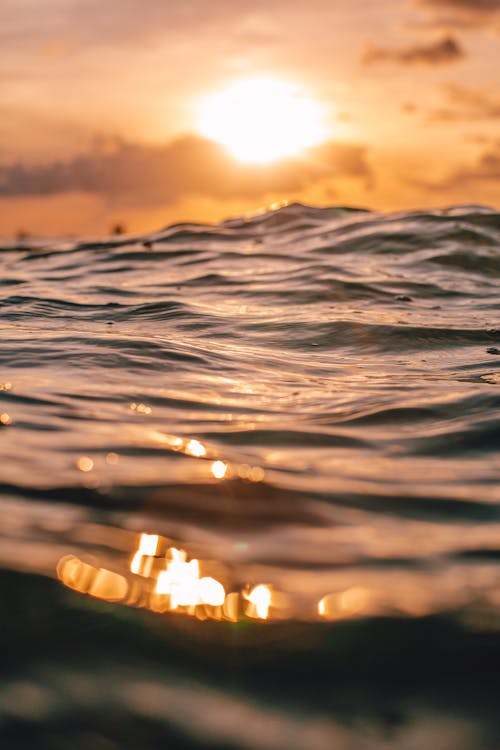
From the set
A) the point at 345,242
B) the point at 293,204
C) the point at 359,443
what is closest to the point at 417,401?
the point at 359,443

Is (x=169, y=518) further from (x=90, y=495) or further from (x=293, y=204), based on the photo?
(x=293, y=204)

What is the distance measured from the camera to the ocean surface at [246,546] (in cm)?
154

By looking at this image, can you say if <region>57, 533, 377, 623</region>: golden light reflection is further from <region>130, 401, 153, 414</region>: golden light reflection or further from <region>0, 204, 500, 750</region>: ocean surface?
<region>130, 401, 153, 414</region>: golden light reflection

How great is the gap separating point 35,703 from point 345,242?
9750 millimetres

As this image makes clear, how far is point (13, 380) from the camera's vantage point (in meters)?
4.04

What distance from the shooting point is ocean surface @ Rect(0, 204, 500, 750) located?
1.54 metres

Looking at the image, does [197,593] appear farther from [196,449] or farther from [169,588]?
[196,449]

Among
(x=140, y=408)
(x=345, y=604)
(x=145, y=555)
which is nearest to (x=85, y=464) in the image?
(x=145, y=555)

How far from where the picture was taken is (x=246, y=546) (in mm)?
2154

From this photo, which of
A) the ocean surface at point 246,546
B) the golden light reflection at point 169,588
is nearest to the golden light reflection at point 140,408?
the ocean surface at point 246,546

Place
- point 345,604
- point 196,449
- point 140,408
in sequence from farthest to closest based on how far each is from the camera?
point 140,408, point 196,449, point 345,604

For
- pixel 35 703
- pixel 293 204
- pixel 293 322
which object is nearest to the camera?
pixel 35 703

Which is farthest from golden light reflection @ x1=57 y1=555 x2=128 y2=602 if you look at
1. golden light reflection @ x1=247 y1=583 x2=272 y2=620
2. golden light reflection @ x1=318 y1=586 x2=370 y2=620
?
golden light reflection @ x1=318 y1=586 x2=370 y2=620

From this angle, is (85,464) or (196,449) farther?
(196,449)
